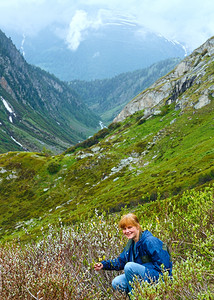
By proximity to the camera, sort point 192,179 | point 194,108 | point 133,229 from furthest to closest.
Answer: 1. point 194,108
2. point 192,179
3. point 133,229

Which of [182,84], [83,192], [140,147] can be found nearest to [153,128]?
[140,147]

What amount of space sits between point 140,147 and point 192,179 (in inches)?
1429

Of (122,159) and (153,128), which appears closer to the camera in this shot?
(122,159)

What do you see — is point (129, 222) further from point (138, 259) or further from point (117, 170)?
point (117, 170)

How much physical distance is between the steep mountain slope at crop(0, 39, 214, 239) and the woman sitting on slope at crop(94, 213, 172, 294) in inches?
1017

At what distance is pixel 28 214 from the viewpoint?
59625mm

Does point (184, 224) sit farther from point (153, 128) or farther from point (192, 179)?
point (153, 128)

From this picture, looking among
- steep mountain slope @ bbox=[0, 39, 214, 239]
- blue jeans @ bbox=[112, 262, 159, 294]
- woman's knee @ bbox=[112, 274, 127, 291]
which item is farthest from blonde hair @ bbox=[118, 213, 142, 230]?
steep mountain slope @ bbox=[0, 39, 214, 239]

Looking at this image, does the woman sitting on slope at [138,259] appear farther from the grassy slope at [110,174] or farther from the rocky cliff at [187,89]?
the rocky cliff at [187,89]

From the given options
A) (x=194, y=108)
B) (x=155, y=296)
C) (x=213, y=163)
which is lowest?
(x=213, y=163)

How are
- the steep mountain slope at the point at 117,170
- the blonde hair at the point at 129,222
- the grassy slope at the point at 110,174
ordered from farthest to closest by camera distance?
the steep mountain slope at the point at 117,170
the grassy slope at the point at 110,174
the blonde hair at the point at 129,222

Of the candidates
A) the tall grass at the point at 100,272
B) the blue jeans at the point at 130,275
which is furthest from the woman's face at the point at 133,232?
the tall grass at the point at 100,272

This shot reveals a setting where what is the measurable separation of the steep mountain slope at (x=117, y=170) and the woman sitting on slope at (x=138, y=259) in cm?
2582

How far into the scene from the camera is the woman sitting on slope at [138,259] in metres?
5.53
